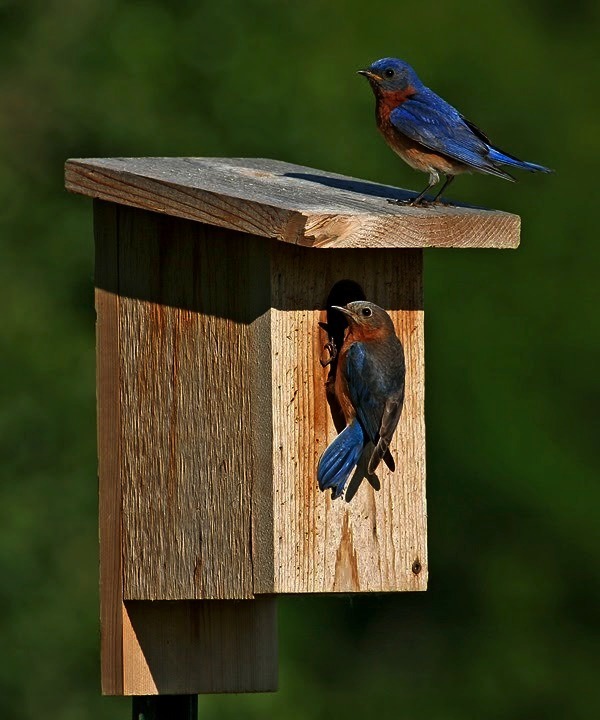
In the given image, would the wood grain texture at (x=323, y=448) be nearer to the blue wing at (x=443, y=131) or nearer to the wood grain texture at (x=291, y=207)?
the wood grain texture at (x=291, y=207)

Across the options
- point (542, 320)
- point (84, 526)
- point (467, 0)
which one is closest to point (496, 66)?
point (467, 0)

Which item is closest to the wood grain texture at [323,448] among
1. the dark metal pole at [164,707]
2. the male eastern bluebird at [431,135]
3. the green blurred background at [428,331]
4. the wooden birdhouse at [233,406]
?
the wooden birdhouse at [233,406]

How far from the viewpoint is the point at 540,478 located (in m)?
12.7

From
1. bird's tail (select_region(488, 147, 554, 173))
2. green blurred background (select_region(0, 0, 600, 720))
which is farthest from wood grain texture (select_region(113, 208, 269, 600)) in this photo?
green blurred background (select_region(0, 0, 600, 720))

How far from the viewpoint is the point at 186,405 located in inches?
207

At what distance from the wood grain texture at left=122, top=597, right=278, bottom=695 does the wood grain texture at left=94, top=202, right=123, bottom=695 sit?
0.04 meters

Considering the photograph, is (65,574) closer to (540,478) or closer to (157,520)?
(540,478)

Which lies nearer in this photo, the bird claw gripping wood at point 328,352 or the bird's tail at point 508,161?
the bird claw gripping wood at point 328,352

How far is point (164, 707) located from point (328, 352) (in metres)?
1.08

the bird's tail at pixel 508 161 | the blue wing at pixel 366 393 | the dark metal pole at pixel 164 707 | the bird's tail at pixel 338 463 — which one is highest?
the bird's tail at pixel 508 161

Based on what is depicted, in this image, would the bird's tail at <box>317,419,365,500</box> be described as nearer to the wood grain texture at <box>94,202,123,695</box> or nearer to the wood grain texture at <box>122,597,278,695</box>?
the wood grain texture at <box>122,597,278,695</box>

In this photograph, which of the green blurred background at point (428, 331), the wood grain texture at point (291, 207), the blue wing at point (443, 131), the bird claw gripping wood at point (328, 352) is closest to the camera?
the wood grain texture at point (291, 207)

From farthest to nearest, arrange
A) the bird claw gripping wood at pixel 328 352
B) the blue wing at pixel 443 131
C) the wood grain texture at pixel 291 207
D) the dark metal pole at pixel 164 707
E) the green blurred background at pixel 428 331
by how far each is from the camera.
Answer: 1. the green blurred background at pixel 428 331
2. the blue wing at pixel 443 131
3. the dark metal pole at pixel 164 707
4. the bird claw gripping wood at pixel 328 352
5. the wood grain texture at pixel 291 207

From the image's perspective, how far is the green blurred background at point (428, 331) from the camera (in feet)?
36.1
